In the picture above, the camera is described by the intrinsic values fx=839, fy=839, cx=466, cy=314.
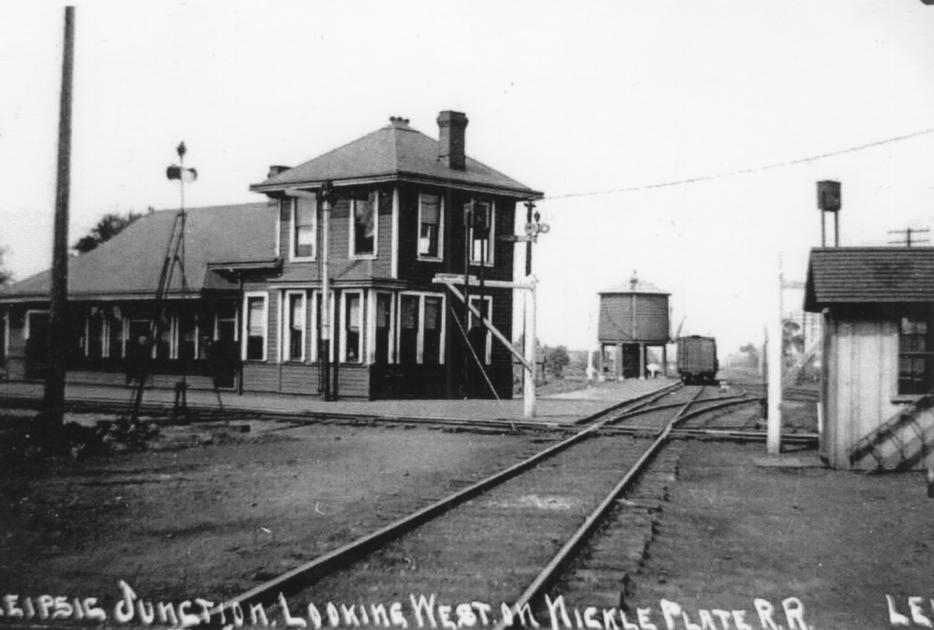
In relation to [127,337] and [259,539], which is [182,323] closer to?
[127,337]

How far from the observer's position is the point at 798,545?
25.1 feet

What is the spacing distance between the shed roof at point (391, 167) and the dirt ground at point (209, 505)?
12.0m

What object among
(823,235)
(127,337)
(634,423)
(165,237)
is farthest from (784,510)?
(165,237)

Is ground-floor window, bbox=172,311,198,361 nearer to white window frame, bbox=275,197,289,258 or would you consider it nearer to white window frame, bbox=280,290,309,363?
white window frame, bbox=275,197,289,258

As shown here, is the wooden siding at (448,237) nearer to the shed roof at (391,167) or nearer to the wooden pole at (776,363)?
the shed roof at (391,167)

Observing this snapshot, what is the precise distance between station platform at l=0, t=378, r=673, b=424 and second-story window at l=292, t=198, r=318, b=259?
466cm

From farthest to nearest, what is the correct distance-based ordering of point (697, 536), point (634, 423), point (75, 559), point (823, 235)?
1. point (634, 423)
2. point (823, 235)
3. point (697, 536)
4. point (75, 559)

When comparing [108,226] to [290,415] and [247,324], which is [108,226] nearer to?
[247,324]

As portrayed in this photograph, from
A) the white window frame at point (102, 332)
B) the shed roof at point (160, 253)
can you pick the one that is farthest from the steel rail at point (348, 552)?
the white window frame at point (102, 332)

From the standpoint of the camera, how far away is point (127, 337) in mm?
30984

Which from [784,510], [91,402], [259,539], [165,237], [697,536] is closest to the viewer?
[259,539]

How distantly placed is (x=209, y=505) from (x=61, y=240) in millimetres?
5640

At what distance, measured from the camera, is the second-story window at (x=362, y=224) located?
25780mm

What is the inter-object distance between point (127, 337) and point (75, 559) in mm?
26047
